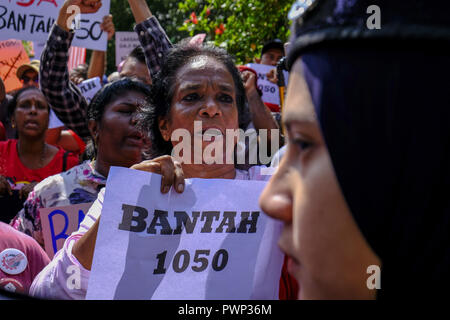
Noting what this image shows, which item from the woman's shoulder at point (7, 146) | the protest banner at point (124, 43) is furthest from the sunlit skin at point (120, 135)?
the protest banner at point (124, 43)

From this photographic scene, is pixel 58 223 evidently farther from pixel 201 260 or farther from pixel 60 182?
pixel 201 260

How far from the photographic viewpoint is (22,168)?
4070mm

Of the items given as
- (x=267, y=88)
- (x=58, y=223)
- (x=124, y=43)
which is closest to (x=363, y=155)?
(x=58, y=223)

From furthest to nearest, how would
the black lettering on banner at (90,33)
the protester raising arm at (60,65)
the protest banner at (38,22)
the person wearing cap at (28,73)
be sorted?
the person wearing cap at (28,73)
the black lettering on banner at (90,33)
the protest banner at (38,22)
the protester raising arm at (60,65)

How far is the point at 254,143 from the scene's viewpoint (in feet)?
11.9

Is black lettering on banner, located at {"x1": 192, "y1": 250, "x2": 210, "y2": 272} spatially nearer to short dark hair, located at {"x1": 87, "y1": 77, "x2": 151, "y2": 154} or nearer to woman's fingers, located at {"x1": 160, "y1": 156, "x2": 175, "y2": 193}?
woman's fingers, located at {"x1": 160, "y1": 156, "x2": 175, "y2": 193}

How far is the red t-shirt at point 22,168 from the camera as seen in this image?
4016mm

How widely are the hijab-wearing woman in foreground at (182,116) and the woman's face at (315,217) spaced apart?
913mm

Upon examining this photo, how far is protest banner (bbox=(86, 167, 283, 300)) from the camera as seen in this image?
1.43m

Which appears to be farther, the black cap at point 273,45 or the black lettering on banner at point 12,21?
the black cap at point 273,45

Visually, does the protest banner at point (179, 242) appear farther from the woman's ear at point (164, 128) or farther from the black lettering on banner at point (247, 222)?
the woman's ear at point (164, 128)

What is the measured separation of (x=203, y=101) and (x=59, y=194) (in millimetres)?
1149
